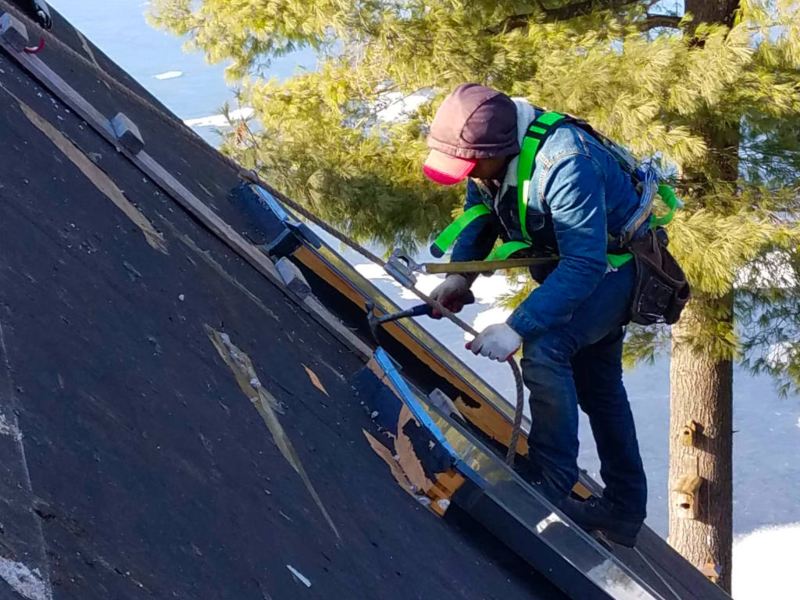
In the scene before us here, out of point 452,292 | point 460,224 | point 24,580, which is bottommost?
point 24,580

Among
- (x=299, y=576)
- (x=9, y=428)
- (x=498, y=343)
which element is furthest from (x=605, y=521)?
(x=9, y=428)

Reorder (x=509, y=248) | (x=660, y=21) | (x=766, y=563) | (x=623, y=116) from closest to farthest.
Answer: (x=509, y=248) → (x=623, y=116) → (x=660, y=21) → (x=766, y=563)

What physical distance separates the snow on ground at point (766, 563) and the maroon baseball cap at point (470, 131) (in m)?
10.6

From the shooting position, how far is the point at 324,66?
27.3ft

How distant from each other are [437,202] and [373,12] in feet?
4.96

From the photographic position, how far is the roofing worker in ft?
9.23

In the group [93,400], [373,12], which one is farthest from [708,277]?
[93,400]

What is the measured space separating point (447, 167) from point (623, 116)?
3.65 meters

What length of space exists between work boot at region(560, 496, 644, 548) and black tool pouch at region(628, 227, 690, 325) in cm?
65

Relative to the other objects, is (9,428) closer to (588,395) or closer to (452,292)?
(452,292)

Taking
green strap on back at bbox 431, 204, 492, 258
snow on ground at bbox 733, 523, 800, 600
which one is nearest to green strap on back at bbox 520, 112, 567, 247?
green strap on back at bbox 431, 204, 492, 258

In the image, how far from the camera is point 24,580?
1200 millimetres

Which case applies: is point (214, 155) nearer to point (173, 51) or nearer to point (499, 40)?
point (499, 40)

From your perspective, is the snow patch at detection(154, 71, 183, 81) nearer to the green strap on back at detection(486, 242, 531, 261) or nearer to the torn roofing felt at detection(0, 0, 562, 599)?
the torn roofing felt at detection(0, 0, 562, 599)
